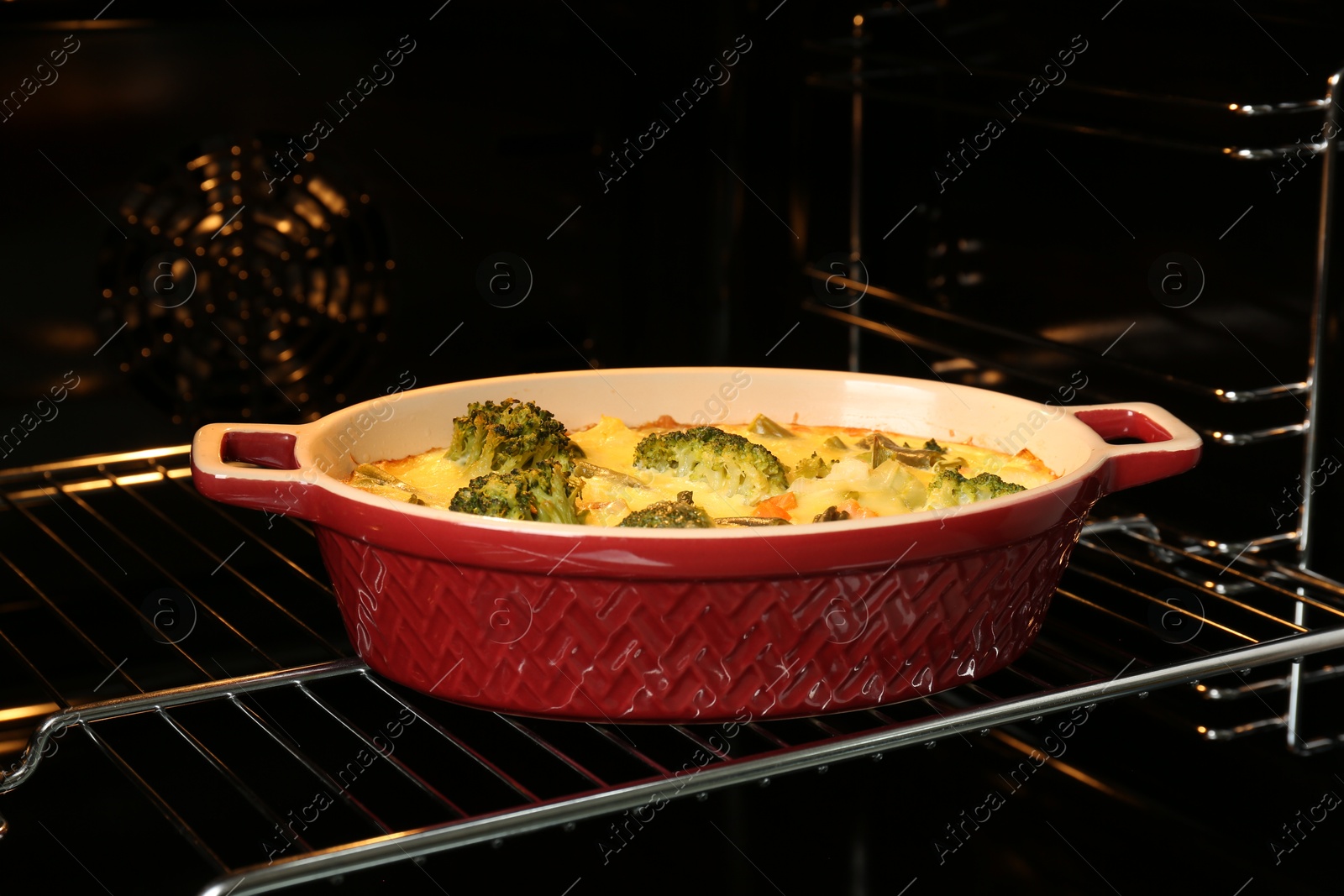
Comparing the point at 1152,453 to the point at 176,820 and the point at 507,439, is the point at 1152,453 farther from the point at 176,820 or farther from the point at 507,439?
the point at 176,820

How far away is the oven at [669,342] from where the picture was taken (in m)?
1.02

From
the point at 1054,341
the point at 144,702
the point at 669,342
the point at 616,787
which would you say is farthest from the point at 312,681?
the point at 1054,341

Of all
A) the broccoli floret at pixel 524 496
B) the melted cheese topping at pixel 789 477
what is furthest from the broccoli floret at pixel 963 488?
the broccoli floret at pixel 524 496

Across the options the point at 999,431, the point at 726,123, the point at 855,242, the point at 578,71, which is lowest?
the point at 999,431

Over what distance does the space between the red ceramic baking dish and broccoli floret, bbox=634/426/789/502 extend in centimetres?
19

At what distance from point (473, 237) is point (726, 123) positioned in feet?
1.02

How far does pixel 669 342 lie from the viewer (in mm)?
1591

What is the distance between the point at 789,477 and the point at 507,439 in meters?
0.21

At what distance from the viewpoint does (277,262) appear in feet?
4.53

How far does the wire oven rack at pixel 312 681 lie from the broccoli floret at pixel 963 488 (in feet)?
0.37

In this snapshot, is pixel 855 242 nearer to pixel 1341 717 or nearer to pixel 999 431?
pixel 999 431

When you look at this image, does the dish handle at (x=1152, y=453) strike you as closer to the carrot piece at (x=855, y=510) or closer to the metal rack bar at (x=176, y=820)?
the carrot piece at (x=855, y=510)

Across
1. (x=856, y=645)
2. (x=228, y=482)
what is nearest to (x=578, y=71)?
(x=228, y=482)

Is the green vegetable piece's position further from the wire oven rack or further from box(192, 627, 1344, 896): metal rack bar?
box(192, 627, 1344, 896): metal rack bar
